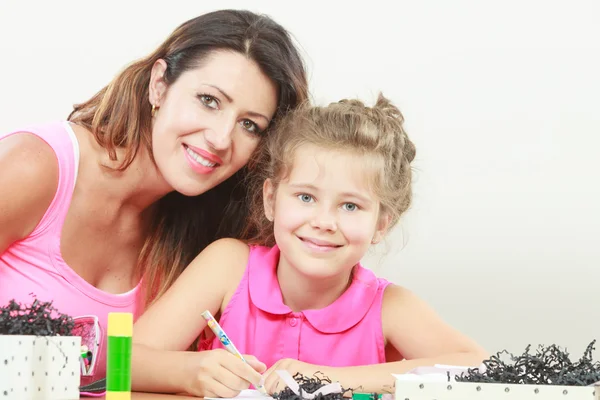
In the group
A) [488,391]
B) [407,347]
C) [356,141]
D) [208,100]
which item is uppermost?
[208,100]

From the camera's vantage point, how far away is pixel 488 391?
1026mm

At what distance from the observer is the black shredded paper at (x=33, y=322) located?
1057mm

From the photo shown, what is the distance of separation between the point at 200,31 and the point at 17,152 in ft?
→ 1.42

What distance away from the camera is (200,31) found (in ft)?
6.14

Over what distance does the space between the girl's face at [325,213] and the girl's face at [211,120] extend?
7.0 inches

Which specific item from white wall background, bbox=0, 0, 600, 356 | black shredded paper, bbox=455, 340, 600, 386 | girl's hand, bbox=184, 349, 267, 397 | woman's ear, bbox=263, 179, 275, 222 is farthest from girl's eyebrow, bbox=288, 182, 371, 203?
white wall background, bbox=0, 0, 600, 356

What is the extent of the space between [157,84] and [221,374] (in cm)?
75

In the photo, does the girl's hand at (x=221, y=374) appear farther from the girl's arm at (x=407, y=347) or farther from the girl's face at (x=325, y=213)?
the girl's face at (x=325, y=213)

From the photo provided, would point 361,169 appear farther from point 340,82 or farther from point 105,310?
point 340,82

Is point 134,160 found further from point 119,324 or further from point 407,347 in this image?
point 119,324

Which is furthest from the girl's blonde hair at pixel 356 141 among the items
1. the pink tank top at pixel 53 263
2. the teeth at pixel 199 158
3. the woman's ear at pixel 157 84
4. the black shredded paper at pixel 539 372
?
the black shredded paper at pixel 539 372

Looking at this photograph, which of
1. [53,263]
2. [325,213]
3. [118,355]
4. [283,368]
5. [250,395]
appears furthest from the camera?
[53,263]

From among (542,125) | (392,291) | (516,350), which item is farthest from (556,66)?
(392,291)

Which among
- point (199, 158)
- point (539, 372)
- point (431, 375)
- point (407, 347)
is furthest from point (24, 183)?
point (539, 372)
